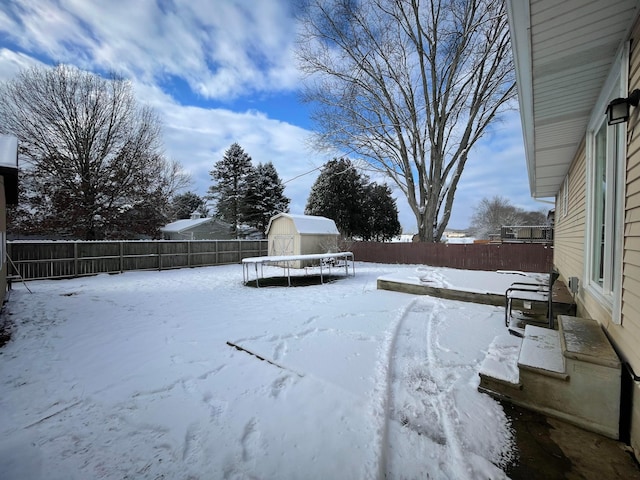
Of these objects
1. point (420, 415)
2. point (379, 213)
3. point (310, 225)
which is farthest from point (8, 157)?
point (379, 213)

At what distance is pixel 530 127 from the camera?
3.65 m

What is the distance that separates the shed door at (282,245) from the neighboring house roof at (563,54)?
11.3m

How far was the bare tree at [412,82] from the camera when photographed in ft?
38.8

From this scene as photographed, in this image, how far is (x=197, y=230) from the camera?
2244 cm

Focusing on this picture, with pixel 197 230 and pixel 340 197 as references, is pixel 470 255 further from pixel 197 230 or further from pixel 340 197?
pixel 197 230

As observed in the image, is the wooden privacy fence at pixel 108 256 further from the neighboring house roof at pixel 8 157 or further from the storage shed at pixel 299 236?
the neighboring house roof at pixel 8 157

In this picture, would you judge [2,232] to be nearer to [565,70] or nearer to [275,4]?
[275,4]

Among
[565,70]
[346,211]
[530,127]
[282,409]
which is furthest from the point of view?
[346,211]

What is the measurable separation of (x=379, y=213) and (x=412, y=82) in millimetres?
13049

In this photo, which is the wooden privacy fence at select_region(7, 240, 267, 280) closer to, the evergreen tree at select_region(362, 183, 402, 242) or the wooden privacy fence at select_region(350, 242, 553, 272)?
the wooden privacy fence at select_region(350, 242, 553, 272)

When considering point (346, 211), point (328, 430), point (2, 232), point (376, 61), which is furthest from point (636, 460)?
point (346, 211)

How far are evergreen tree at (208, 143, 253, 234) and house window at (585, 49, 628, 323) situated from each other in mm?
23553

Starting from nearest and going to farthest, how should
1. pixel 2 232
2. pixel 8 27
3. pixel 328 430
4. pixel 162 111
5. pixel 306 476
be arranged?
pixel 306 476
pixel 328 430
pixel 2 232
pixel 8 27
pixel 162 111

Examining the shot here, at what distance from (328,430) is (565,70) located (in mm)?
3686
